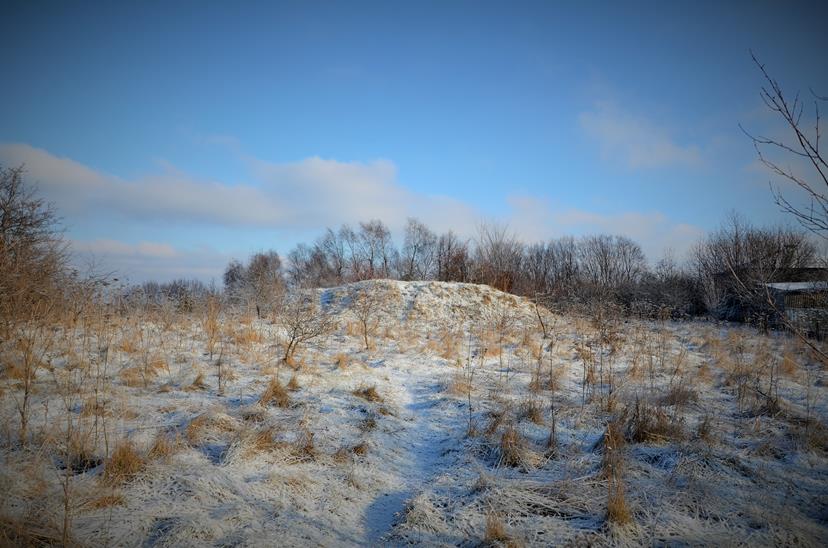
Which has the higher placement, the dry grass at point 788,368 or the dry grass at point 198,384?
the dry grass at point 788,368

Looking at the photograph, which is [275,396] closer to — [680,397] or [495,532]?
[495,532]

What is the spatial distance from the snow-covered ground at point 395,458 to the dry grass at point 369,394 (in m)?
0.02

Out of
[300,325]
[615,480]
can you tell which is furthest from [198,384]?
[615,480]

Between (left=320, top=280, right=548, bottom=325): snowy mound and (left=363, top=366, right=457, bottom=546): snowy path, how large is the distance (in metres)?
7.79

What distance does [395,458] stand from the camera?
4.12 m

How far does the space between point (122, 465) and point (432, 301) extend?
514 inches

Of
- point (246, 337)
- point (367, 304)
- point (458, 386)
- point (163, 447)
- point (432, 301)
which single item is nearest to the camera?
point (163, 447)

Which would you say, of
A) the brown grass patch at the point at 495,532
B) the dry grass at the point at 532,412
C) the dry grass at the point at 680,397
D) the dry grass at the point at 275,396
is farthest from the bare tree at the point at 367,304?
the brown grass patch at the point at 495,532

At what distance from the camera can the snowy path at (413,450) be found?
3084mm

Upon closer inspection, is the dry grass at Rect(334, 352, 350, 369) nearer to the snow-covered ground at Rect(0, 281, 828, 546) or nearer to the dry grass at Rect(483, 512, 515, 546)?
the snow-covered ground at Rect(0, 281, 828, 546)

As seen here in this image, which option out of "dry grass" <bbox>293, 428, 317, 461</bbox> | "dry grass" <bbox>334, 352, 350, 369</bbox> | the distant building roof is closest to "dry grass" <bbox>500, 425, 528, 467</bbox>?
"dry grass" <bbox>293, 428, 317, 461</bbox>

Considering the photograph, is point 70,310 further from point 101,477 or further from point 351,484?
point 351,484

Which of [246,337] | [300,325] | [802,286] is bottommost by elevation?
[246,337]

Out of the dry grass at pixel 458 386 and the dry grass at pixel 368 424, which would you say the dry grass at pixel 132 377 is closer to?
the dry grass at pixel 368 424
